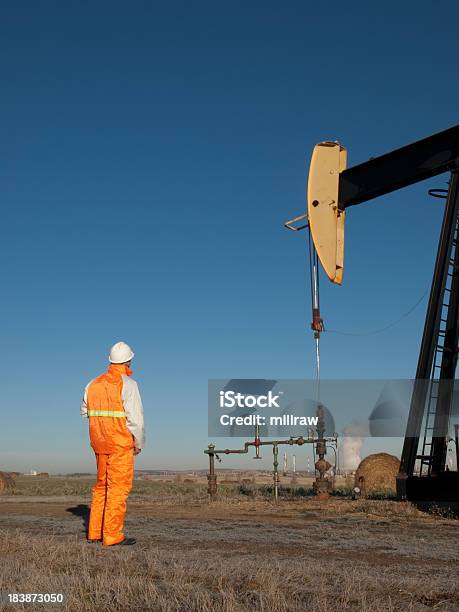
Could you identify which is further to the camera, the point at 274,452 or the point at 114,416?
the point at 274,452

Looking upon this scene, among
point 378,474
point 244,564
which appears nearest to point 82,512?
point 244,564

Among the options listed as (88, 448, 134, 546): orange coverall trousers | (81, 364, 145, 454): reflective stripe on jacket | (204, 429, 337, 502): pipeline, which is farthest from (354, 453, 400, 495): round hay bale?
(81, 364, 145, 454): reflective stripe on jacket

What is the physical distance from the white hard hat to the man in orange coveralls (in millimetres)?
36

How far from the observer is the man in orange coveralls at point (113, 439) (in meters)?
6.59

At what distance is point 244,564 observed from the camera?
505cm

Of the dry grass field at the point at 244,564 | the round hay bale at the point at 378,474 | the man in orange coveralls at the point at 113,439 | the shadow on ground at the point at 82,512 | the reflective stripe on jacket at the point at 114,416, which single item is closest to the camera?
the dry grass field at the point at 244,564

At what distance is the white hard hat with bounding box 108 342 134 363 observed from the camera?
6953 mm

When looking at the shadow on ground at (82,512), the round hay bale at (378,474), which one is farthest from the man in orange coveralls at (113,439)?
the round hay bale at (378,474)

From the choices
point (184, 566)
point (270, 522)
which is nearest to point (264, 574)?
point (184, 566)

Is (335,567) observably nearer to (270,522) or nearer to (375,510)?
(270,522)

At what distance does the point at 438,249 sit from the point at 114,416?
371 inches

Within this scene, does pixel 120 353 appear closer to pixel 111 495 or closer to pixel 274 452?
pixel 111 495

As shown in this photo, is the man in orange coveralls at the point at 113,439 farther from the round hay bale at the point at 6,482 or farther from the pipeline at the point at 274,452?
the round hay bale at the point at 6,482

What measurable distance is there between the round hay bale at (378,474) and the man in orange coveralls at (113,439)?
49.9ft
